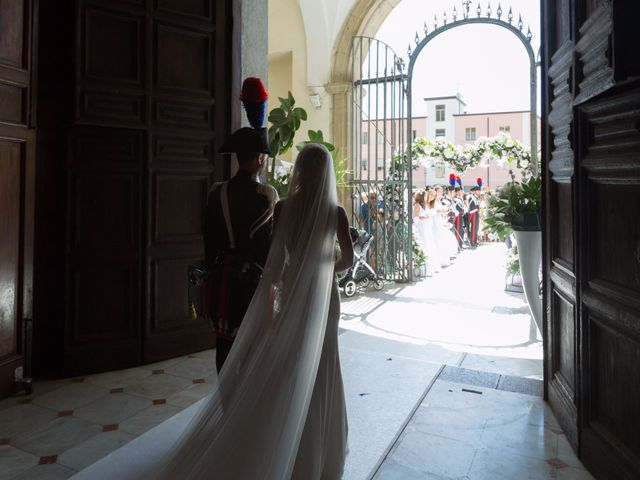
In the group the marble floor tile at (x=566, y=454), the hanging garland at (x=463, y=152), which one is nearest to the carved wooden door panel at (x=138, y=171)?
the marble floor tile at (x=566, y=454)

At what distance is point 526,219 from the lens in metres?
4.30

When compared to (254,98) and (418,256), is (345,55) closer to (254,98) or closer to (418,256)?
(418,256)

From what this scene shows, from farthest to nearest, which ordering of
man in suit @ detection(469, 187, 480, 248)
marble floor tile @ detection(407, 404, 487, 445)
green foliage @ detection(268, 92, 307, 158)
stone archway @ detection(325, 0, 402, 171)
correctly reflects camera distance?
man in suit @ detection(469, 187, 480, 248)
stone archway @ detection(325, 0, 402, 171)
green foliage @ detection(268, 92, 307, 158)
marble floor tile @ detection(407, 404, 487, 445)

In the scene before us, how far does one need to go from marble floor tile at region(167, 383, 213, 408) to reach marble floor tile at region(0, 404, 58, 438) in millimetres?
743

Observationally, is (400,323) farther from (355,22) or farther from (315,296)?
(355,22)

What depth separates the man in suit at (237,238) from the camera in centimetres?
244

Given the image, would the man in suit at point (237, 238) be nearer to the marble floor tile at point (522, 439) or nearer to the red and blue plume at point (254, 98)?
the red and blue plume at point (254, 98)

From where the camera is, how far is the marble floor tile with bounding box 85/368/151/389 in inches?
151

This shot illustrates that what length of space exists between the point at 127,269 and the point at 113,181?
73 cm

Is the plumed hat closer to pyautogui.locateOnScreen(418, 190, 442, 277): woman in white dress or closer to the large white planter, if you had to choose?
the large white planter

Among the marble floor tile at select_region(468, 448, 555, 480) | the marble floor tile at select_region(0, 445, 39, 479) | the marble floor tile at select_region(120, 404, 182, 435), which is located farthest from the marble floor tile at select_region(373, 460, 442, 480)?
the marble floor tile at select_region(0, 445, 39, 479)

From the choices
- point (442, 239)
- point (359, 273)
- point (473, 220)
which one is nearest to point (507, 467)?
point (359, 273)

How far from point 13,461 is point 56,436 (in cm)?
30

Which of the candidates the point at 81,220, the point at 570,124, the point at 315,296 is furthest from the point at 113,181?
the point at 570,124
